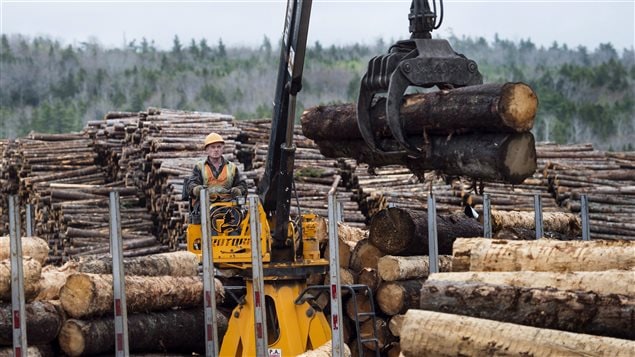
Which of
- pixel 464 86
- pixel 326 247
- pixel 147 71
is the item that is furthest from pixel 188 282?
pixel 147 71

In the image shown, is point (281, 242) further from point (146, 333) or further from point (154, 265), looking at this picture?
point (146, 333)

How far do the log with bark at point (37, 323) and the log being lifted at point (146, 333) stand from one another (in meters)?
0.17

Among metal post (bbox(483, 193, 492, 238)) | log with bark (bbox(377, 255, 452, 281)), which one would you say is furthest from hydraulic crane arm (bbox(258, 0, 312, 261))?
metal post (bbox(483, 193, 492, 238))

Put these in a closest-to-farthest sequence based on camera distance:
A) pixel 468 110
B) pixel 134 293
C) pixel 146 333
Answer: pixel 468 110, pixel 134 293, pixel 146 333

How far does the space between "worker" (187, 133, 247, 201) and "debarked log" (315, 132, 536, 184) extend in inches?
89.9

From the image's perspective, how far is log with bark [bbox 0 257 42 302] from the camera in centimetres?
1090

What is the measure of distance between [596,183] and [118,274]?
12.9m

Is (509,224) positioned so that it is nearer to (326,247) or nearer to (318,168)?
(326,247)

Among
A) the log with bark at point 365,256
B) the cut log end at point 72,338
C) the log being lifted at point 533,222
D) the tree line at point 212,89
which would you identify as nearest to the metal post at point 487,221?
the log being lifted at point 533,222

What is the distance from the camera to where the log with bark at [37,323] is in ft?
35.9

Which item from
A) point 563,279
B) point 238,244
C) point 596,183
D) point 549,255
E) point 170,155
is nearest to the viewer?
point 563,279

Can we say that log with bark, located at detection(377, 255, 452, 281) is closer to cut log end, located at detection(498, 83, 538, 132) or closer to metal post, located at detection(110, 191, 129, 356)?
cut log end, located at detection(498, 83, 538, 132)

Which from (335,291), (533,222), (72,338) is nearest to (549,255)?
(335,291)

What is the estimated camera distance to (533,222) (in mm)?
15883
